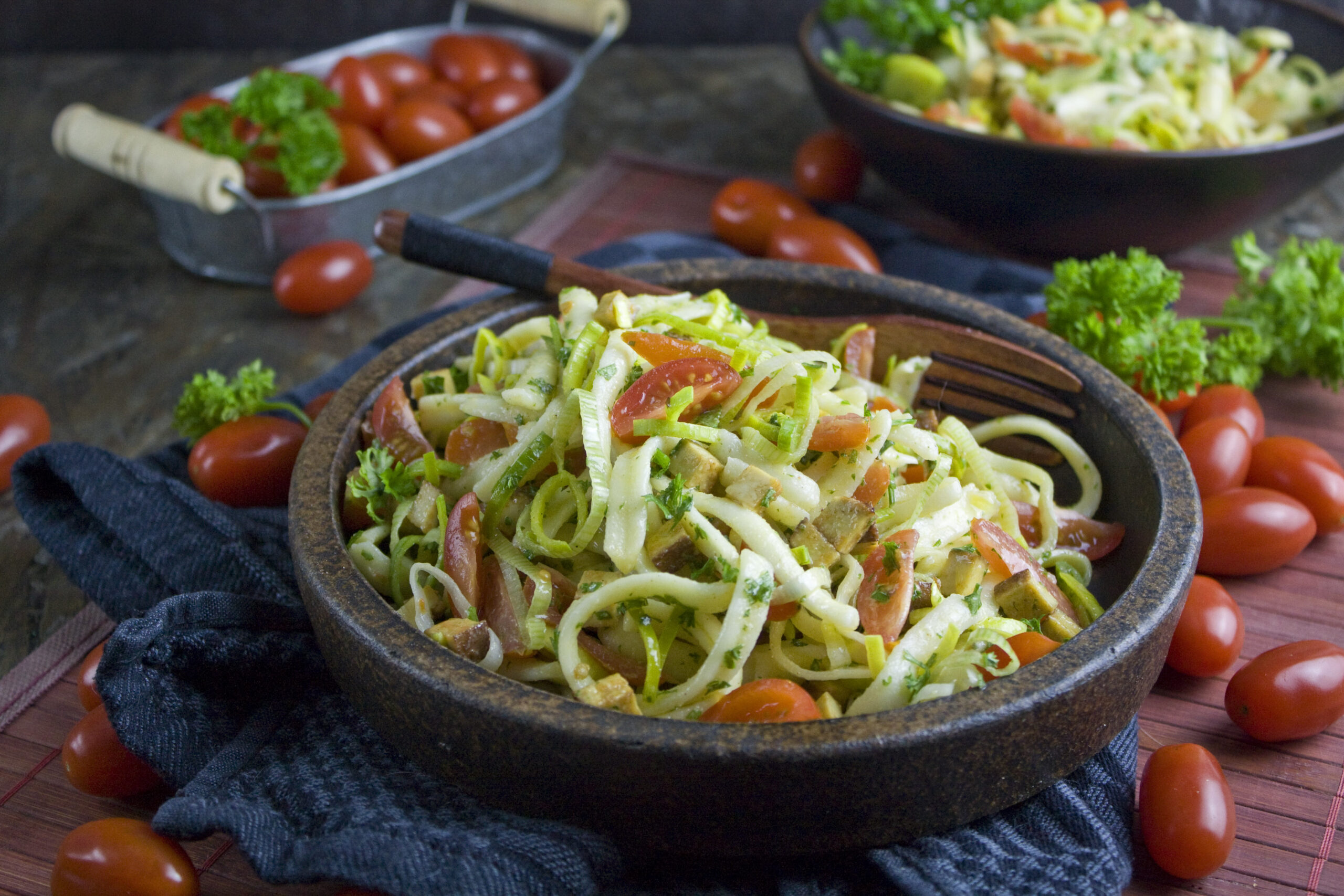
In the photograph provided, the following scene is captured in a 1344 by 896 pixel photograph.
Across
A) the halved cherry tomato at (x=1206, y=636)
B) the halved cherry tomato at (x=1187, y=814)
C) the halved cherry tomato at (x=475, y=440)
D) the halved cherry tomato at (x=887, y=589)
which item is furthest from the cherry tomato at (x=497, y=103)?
the halved cherry tomato at (x=1187, y=814)

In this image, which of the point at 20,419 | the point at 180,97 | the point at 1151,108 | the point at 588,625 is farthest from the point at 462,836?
the point at 180,97

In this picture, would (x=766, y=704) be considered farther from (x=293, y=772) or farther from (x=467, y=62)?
(x=467, y=62)

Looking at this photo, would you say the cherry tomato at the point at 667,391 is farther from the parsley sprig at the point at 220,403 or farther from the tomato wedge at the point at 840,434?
the parsley sprig at the point at 220,403

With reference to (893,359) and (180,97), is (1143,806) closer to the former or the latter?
(893,359)

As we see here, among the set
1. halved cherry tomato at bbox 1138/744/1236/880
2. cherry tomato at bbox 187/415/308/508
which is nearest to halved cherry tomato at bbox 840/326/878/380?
halved cherry tomato at bbox 1138/744/1236/880

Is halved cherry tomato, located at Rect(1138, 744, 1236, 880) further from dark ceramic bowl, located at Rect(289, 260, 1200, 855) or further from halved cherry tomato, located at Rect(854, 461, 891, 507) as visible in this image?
halved cherry tomato, located at Rect(854, 461, 891, 507)

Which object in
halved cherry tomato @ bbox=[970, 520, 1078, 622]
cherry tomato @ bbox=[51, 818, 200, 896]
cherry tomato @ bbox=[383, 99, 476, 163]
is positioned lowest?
cherry tomato @ bbox=[51, 818, 200, 896]

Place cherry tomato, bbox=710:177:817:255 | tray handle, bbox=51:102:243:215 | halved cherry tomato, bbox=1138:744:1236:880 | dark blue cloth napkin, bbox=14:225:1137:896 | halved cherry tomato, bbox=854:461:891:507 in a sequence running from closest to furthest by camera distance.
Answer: dark blue cloth napkin, bbox=14:225:1137:896, halved cherry tomato, bbox=1138:744:1236:880, halved cherry tomato, bbox=854:461:891:507, tray handle, bbox=51:102:243:215, cherry tomato, bbox=710:177:817:255
